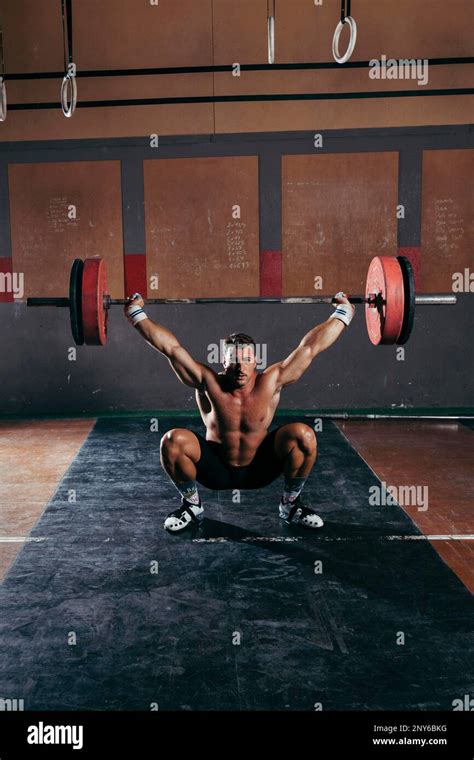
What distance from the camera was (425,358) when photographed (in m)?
6.09

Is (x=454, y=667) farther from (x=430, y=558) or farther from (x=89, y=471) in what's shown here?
(x=89, y=471)

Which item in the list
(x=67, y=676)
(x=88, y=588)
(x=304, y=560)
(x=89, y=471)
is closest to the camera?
(x=67, y=676)

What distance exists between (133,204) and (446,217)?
109 inches

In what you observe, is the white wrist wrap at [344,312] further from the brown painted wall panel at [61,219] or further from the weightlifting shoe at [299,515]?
the brown painted wall panel at [61,219]

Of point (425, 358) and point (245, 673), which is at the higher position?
point (425, 358)

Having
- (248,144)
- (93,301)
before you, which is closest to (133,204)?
(248,144)

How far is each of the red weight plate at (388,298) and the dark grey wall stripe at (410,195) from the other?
293 cm

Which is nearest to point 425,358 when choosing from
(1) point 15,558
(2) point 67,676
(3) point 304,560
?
(3) point 304,560

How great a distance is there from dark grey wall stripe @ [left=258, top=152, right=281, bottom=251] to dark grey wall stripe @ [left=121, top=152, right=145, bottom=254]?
3.49 feet

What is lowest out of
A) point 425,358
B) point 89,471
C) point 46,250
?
point 89,471

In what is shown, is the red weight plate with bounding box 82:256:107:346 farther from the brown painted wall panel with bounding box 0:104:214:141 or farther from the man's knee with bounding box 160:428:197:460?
the brown painted wall panel with bounding box 0:104:214:141

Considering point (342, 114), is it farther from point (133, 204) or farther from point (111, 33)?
point (111, 33)

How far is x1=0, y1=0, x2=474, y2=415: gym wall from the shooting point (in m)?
5.82

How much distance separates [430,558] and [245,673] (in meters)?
1.16
